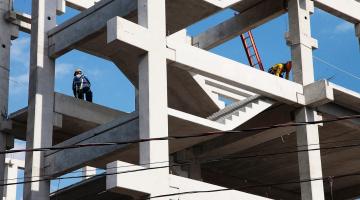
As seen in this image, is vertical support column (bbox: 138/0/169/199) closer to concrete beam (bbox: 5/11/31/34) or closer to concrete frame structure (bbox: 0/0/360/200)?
concrete frame structure (bbox: 0/0/360/200)

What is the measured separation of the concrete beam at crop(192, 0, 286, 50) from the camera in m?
34.2

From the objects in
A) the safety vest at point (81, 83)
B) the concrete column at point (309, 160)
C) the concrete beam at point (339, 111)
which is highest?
the safety vest at point (81, 83)

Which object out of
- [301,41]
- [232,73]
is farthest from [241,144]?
[232,73]

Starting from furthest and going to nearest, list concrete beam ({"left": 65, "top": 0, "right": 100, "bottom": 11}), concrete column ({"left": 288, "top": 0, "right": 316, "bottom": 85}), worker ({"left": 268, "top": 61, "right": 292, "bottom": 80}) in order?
concrete beam ({"left": 65, "top": 0, "right": 100, "bottom": 11})
worker ({"left": 268, "top": 61, "right": 292, "bottom": 80})
concrete column ({"left": 288, "top": 0, "right": 316, "bottom": 85})

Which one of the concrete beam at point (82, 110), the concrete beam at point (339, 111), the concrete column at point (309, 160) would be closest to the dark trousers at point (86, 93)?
the concrete beam at point (82, 110)

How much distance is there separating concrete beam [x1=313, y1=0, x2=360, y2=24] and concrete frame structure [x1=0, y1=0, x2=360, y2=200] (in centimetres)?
5

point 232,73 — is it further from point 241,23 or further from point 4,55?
point 4,55

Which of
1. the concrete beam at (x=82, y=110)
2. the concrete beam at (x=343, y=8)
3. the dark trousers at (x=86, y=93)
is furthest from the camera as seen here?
the dark trousers at (x=86, y=93)

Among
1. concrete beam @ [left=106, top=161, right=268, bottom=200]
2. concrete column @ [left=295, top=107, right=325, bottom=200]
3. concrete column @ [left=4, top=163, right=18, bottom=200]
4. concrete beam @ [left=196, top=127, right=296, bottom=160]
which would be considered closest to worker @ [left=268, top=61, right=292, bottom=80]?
concrete beam @ [left=196, top=127, right=296, bottom=160]

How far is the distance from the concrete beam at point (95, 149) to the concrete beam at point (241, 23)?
24.5 ft

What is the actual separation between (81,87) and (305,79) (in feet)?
29.8

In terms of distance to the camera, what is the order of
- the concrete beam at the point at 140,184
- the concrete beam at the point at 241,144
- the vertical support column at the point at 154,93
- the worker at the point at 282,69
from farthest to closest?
the worker at the point at 282,69
the concrete beam at the point at 241,144
the vertical support column at the point at 154,93
the concrete beam at the point at 140,184

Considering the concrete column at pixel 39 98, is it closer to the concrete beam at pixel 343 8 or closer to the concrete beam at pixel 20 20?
the concrete beam at pixel 20 20

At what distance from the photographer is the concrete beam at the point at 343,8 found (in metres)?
34.8
